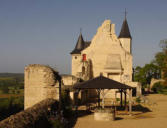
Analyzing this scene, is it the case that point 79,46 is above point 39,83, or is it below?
above

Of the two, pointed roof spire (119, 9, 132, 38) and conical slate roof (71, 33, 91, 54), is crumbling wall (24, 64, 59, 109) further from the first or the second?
conical slate roof (71, 33, 91, 54)

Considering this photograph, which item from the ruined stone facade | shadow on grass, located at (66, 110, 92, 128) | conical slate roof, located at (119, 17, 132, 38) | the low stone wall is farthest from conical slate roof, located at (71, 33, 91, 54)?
the low stone wall

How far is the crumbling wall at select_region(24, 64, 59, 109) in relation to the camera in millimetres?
14086

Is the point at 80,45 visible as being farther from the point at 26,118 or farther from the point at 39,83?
the point at 26,118

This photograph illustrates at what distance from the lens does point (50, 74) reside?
1407cm

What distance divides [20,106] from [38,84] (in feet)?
59.9

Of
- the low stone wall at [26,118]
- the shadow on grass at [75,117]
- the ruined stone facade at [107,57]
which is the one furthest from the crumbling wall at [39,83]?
the ruined stone facade at [107,57]

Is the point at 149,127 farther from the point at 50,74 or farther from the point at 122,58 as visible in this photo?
the point at 122,58

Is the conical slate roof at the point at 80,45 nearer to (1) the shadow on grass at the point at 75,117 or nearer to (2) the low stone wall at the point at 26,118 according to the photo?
(1) the shadow on grass at the point at 75,117

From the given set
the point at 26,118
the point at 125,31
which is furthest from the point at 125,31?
the point at 26,118

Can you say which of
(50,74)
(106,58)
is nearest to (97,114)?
(50,74)

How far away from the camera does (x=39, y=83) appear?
46.8 feet

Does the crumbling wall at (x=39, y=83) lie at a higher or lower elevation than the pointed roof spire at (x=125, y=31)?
lower

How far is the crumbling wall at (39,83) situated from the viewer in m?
14.1
